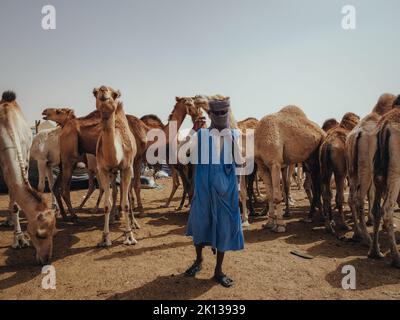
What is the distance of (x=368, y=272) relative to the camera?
4.79m

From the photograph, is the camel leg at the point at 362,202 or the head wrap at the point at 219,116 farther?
the camel leg at the point at 362,202

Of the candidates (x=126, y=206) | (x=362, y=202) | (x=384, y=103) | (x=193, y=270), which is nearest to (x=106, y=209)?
(x=126, y=206)

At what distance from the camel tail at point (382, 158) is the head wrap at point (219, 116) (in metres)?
2.49

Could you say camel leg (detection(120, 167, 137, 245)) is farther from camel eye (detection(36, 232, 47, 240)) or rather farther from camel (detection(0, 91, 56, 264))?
camel eye (detection(36, 232, 47, 240))

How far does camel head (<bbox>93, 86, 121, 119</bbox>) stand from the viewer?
5.56 meters

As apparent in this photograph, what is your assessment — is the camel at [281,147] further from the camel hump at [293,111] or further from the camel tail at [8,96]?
the camel tail at [8,96]

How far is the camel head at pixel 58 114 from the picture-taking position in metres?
9.07

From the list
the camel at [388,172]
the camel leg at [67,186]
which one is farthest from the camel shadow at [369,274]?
the camel leg at [67,186]

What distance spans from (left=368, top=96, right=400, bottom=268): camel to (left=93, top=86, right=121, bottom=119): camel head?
4341mm

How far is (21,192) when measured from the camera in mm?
5188

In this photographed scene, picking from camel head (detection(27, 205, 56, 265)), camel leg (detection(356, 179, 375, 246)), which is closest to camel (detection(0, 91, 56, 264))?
camel head (detection(27, 205, 56, 265))

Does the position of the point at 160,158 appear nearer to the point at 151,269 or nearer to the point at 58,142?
the point at 58,142
